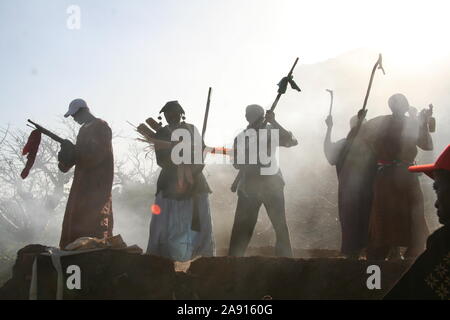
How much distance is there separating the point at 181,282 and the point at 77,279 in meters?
1.11

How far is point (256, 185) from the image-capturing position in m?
7.74

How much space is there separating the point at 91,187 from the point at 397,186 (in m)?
4.13

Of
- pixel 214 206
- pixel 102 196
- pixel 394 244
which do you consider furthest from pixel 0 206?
pixel 394 244

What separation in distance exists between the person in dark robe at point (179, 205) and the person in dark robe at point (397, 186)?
234 centimetres

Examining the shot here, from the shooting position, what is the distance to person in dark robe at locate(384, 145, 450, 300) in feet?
8.45

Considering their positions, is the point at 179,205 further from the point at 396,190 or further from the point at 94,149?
the point at 396,190

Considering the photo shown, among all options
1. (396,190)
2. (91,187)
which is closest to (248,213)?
(396,190)

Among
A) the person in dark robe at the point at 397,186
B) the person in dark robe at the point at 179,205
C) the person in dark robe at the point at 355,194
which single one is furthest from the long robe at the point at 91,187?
the person in dark robe at the point at 397,186

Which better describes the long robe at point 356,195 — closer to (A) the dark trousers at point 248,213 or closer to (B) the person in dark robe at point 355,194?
(B) the person in dark robe at point 355,194

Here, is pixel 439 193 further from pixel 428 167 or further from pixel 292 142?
pixel 292 142

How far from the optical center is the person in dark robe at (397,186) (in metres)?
7.04

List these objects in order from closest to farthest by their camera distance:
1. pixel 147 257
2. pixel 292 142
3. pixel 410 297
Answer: pixel 410 297 < pixel 147 257 < pixel 292 142

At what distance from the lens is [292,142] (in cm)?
786

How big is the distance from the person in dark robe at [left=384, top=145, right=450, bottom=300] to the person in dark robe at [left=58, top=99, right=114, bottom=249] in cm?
486
